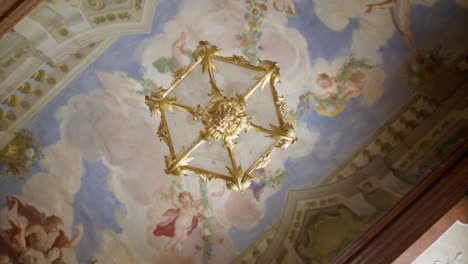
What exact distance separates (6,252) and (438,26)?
782 centimetres

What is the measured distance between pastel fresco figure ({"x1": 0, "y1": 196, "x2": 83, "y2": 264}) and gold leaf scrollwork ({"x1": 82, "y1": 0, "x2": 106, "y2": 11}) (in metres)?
3.53

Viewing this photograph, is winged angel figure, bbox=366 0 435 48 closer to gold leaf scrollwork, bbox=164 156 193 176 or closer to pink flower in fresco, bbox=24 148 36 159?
gold leaf scrollwork, bbox=164 156 193 176

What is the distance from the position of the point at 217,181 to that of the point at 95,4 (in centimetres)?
378

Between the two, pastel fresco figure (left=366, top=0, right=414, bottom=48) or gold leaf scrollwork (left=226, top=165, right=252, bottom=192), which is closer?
gold leaf scrollwork (left=226, top=165, right=252, bottom=192)

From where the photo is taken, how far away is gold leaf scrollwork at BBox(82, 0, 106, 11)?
6152mm

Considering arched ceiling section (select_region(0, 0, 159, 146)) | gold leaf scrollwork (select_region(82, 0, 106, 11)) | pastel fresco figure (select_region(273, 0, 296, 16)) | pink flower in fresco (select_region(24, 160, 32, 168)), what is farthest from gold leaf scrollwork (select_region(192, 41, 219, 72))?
pink flower in fresco (select_region(24, 160, 32, 168))

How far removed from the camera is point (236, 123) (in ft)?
18.2

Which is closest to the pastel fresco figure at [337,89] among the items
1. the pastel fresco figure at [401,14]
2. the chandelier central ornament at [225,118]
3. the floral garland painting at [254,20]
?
the pastel fresco figure at [401,14]

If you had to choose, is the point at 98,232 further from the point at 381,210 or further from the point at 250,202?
the point at 381,210

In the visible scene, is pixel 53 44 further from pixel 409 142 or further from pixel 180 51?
pixel 409 142

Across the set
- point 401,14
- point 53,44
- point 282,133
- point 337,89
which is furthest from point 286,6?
point 53,44

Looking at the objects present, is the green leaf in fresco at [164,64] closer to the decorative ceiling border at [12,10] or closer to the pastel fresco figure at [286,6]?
the pastel fresco figure at [286,6]

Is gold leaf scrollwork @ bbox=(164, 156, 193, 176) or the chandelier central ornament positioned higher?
the chandelier central ornament

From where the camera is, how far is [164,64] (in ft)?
24.7
